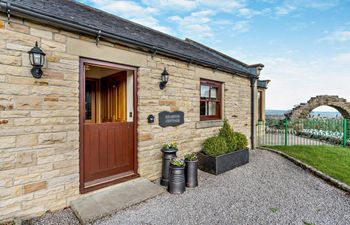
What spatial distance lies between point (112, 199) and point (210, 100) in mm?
4927

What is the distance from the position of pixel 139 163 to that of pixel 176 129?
158 cm

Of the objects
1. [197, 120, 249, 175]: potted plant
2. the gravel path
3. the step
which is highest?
[197, 120, 249, 175]: potted plant

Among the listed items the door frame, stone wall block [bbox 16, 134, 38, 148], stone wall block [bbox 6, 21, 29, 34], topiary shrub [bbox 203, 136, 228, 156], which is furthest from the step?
stone wall block [bbox 6, 21, 29, 34]

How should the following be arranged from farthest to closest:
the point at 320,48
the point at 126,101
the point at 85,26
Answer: the point at 320,48 → the point at 126,101 → the point at 85,26

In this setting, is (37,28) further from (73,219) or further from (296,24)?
(296,24)

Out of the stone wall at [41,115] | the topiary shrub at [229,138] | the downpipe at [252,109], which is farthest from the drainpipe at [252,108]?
the stone wall at [41,115]

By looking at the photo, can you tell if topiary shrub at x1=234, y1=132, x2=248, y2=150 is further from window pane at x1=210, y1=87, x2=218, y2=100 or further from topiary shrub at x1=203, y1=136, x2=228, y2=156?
window pane at x1=210, y1=87, x2=218, y2=100

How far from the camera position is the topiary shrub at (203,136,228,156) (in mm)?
5926

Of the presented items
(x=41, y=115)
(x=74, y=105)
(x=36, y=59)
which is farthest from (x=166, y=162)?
(x=36, y=59)

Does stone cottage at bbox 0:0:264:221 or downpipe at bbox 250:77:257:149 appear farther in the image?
downpipe at bbox 250:77:257:149

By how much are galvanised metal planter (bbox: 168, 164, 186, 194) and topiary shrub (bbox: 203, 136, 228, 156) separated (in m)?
1.86

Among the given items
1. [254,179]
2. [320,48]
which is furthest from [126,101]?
[320,48]

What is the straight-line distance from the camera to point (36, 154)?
127 inches

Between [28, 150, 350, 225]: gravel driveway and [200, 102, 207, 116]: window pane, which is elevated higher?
[200, 102, 207, 116]: window pane
